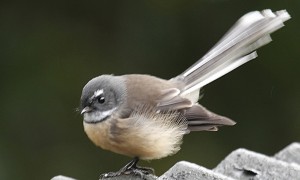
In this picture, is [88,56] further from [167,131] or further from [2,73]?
[167,131]

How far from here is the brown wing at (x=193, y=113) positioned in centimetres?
447

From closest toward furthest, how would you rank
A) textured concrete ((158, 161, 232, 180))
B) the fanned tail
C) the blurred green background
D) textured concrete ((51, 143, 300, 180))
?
textured concrete ((158, 161, 232, 180)), textured concrete ((51, 143, 300, 180)), the fanned tail, the blurred green background

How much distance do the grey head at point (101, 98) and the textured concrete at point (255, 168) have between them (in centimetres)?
77

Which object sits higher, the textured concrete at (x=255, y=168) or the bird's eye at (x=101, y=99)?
the bird's eye at (x=101, y=99)

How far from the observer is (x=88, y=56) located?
8031 millimetres

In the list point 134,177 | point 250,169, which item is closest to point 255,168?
point 250,169

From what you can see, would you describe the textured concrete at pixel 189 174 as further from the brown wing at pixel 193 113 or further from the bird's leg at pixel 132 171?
the brown wing at pixel 193 113

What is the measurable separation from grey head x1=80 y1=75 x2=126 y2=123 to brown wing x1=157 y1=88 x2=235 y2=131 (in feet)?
0.82

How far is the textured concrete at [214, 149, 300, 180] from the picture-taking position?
4.07 m

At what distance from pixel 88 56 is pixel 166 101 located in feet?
11.6

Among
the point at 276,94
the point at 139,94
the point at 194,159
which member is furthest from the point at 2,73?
the point at 139,94

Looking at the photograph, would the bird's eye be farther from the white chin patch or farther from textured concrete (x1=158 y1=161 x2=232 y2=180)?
textured concrete (x1=158 y1=161 x2=232 y2=180)

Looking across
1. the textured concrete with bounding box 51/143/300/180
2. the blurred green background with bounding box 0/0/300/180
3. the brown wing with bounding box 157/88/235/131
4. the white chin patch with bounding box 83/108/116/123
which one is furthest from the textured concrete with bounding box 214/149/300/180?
the blurred green background with bounding box 0/0/300/180

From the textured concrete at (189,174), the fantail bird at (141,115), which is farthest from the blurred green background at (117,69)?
the textured concrete at (189,174)
